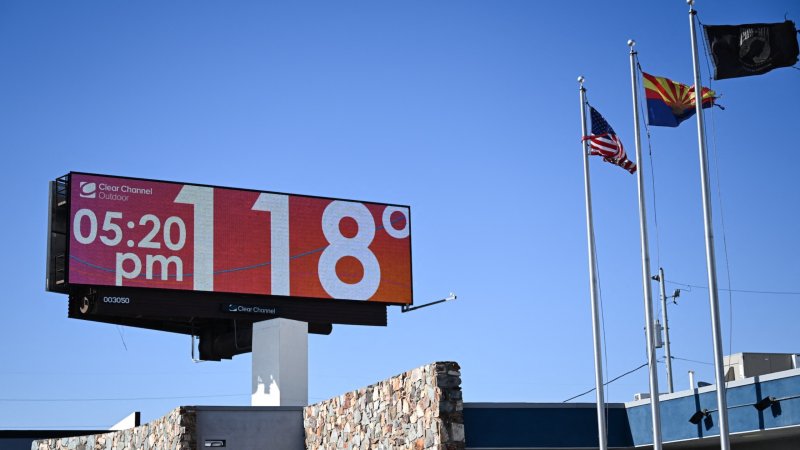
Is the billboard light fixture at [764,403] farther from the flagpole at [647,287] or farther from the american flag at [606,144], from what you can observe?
the american flag at [606,144]

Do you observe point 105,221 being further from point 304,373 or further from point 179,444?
point 179,444

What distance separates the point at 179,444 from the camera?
87.6ft

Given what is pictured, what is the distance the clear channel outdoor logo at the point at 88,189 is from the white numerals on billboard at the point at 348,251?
6.66 m

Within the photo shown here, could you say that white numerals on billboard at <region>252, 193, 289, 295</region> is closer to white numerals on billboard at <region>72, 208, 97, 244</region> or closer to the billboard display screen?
the billboard display screen

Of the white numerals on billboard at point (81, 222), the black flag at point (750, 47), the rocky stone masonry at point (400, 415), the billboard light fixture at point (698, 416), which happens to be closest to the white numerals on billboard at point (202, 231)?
the white numerals on billboard at point (81, 222)

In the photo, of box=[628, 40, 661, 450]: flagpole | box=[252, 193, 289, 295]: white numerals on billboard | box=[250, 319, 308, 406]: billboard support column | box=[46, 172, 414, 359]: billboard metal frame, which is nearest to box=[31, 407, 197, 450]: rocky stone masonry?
box=[46, 172, 414, 359]: billboard metal frame

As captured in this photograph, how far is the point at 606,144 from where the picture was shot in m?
27.0

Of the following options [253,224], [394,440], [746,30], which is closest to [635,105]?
[746,30]

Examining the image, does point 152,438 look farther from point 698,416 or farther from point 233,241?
point 698,416

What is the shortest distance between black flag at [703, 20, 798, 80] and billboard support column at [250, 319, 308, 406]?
14.1 metres

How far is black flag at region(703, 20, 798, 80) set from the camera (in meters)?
23.8

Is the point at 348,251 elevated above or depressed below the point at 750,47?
below

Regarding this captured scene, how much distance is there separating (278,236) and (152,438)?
8.49 m

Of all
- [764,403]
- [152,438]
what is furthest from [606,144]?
[152,438]
